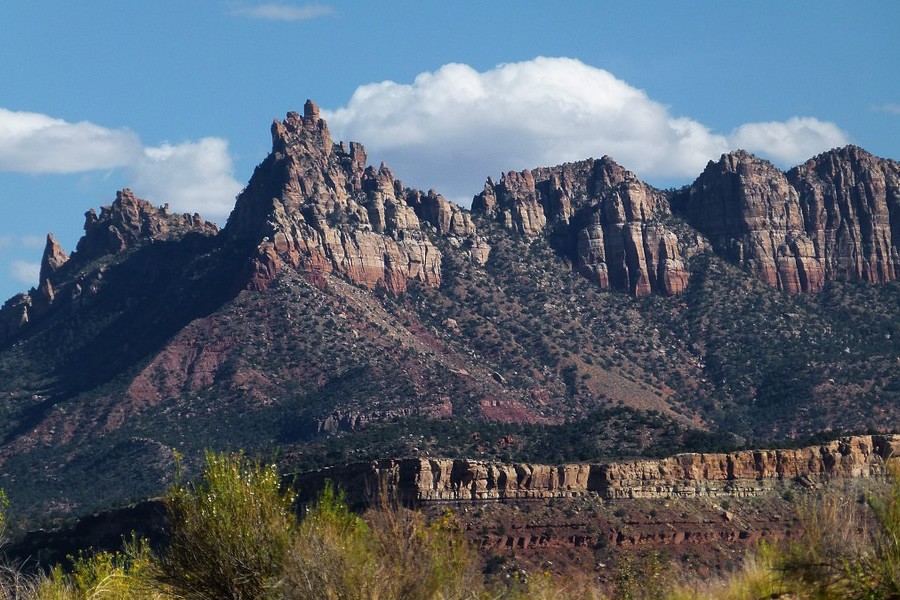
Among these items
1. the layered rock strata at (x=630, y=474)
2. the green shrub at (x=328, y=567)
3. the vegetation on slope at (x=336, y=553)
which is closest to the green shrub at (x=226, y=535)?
the vegetation on slope at (x=336, y=553)

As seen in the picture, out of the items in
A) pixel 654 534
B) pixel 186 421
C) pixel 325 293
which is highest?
pixel 325 293

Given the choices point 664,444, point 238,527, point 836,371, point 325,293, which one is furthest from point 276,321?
point 238,527

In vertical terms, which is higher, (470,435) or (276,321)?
(276,321)

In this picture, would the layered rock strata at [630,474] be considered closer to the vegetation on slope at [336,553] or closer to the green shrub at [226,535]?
the vegetation on slope at [336,553]

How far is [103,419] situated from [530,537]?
313ft

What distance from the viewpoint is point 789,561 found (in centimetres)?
3878

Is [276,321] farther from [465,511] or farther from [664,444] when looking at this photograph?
[465,511]

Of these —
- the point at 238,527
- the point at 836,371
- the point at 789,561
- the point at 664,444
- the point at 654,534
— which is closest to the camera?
the point at 789,561

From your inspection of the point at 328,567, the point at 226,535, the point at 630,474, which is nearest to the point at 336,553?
the point at 328,567

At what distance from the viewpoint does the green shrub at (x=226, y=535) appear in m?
41.1

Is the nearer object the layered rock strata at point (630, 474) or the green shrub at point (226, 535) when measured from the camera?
the green shrub at point (226, 535)

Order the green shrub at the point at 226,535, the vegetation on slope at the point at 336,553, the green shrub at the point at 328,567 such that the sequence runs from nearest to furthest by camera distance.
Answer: the vegetation on slope at the point at 336,553
the green shrub at the point at 328,567
the green shrub at the point at 226,535

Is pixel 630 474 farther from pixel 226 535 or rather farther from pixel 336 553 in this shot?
pixel 336 553

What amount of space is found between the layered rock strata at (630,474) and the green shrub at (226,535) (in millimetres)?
52349
